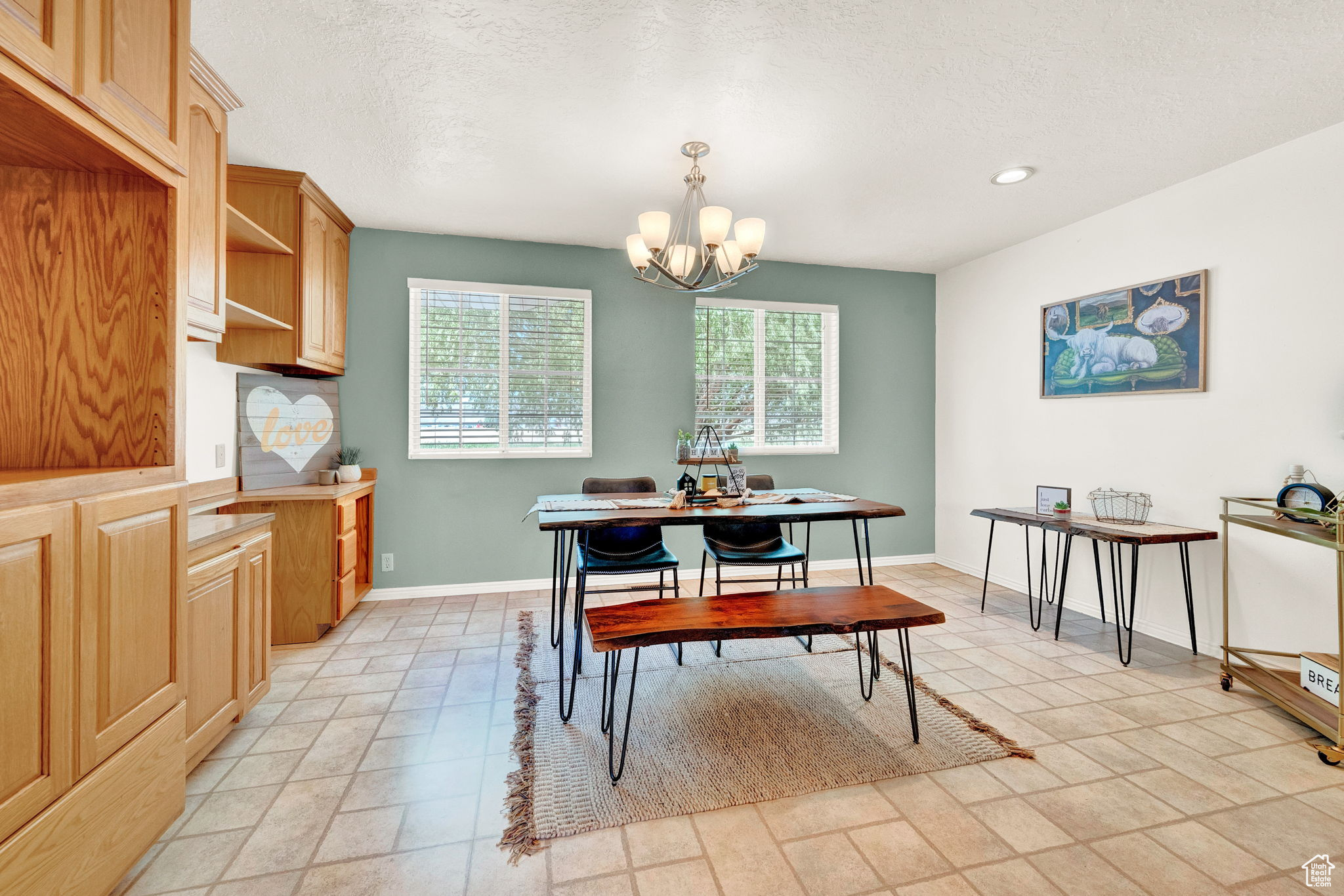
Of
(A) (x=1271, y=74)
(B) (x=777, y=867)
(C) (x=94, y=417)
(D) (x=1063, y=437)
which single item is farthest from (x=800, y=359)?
(C) (x=94, y=417)

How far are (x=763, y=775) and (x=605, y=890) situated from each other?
2.30ft

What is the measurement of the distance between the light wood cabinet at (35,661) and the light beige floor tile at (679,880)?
1341 millimetres

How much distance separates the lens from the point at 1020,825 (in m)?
1.76

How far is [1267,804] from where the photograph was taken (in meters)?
1.85

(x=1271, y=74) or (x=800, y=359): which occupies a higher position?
(x=1271, y=74)

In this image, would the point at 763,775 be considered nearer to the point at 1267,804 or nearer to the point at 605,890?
the point at 605,890

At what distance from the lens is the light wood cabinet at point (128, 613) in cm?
129

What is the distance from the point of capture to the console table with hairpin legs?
117 inches

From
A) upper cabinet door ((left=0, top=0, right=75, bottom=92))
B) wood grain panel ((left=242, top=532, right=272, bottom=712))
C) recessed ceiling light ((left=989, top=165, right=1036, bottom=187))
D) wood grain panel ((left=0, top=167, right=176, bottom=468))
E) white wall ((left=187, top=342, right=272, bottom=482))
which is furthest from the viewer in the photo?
recessed ceiling light ((left=989, top=165, right=1036, bottom=187))

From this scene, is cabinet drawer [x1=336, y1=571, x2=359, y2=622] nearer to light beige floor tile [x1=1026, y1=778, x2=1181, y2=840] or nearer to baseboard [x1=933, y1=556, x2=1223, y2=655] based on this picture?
light beige floor tile [x1=1026, y1=778, x2=1181, y2=840]

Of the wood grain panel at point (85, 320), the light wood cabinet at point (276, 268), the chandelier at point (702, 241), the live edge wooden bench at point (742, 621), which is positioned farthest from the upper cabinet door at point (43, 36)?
the light wood cabinet at point (276, 268)

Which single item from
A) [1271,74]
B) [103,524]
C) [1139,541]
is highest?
[1271,74]

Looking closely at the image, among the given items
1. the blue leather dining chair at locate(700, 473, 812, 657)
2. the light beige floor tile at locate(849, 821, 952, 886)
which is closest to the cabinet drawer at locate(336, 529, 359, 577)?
the blue leather dining chair at locate(700, 473, 812, 657)

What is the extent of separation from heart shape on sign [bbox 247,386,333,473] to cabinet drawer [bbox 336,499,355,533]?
0.46m
